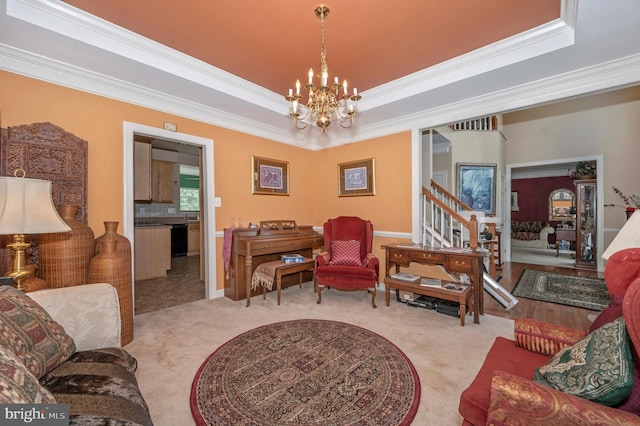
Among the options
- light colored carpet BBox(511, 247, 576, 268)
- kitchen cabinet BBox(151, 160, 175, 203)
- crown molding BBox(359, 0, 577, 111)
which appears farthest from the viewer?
light colored carpet BBox(511, 247, 576, 268)

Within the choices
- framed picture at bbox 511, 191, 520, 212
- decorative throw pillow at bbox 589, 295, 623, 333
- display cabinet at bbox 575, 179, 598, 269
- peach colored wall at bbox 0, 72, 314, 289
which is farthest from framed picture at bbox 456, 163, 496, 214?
decorative throw pillow at bbox 589, 295, 623, 333

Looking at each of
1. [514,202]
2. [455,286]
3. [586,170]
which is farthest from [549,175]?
A: [455,286]

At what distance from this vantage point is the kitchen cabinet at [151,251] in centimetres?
474

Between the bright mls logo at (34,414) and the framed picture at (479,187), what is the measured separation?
7.00 metres

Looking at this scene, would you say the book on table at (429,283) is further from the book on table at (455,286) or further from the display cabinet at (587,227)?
the display cabinet at (587,227)

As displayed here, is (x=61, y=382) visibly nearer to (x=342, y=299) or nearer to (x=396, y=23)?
(x=342, y=299)

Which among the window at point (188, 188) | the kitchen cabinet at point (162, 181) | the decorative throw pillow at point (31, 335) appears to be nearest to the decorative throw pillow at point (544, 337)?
the decorative throw pillow at point (31, 335)

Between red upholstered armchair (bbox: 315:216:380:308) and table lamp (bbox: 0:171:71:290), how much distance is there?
105 inches

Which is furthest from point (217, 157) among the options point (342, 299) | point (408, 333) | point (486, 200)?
point (486, 200)

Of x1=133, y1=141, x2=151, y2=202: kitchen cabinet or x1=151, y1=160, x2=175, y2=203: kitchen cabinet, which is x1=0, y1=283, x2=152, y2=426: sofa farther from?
x1=151, y1=160, x2=175, y2=203: kitchen cabinet

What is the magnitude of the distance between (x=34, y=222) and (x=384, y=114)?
3855 mm

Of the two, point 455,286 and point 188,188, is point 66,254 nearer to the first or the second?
point 455,286

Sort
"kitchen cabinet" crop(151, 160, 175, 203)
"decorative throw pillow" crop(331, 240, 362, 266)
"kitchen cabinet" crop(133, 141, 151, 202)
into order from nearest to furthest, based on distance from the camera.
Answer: "decorative throw pillow" crop(331, 240, 362, 266), "kitchen cabinet" crop(133, 141, 151, 202), "kitchen cabinet" crop(151, 160, 175, 203)

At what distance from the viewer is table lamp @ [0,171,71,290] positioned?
67.0 inches
